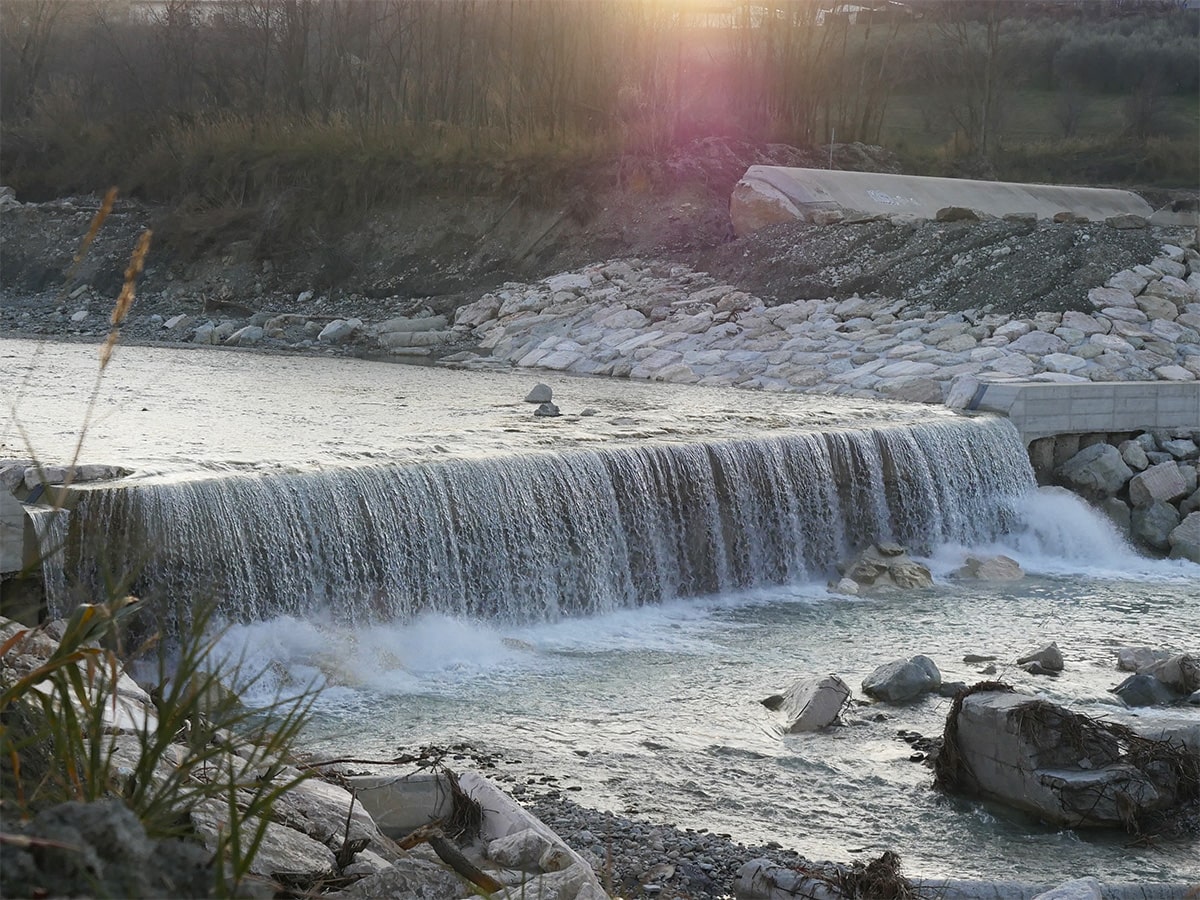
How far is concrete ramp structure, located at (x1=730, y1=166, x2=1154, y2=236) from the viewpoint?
60.7 feet

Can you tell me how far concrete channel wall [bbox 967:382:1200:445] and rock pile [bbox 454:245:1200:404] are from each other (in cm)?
43

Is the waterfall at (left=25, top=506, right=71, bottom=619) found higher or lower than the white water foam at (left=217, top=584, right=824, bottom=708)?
higher

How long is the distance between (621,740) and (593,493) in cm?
308

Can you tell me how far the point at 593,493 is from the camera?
9.02 metres

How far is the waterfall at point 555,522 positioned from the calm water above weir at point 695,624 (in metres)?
0.03

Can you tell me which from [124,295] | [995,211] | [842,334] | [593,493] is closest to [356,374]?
[842,334]

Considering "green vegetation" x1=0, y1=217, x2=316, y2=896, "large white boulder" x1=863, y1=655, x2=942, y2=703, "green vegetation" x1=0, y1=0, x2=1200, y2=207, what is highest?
"green vegetation" x1=0, y1=0, x2=1200, y2=207

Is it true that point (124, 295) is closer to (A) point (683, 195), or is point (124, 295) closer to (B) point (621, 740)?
(B) point (621, 740)

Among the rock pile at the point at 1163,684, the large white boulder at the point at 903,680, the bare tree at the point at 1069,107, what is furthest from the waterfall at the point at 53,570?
the bare tree at the point at 1069,107

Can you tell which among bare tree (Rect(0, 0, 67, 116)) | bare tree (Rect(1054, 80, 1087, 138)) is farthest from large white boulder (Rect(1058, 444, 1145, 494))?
bare tree (Rect(0, 0, 67, 116))

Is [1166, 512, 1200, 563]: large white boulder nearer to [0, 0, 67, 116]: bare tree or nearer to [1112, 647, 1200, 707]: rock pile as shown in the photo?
[1112, 647, 1200, 707]: rock pile

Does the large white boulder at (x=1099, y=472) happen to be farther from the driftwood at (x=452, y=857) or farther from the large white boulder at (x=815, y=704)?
the driftwood at (x=452, y=857)

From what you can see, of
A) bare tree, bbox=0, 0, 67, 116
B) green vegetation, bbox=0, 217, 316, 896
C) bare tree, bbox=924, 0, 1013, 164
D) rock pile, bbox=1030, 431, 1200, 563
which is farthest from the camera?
bare tree, bbox=924, 0, 1013, 164

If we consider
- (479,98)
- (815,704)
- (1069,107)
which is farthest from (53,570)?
(1069,107)
